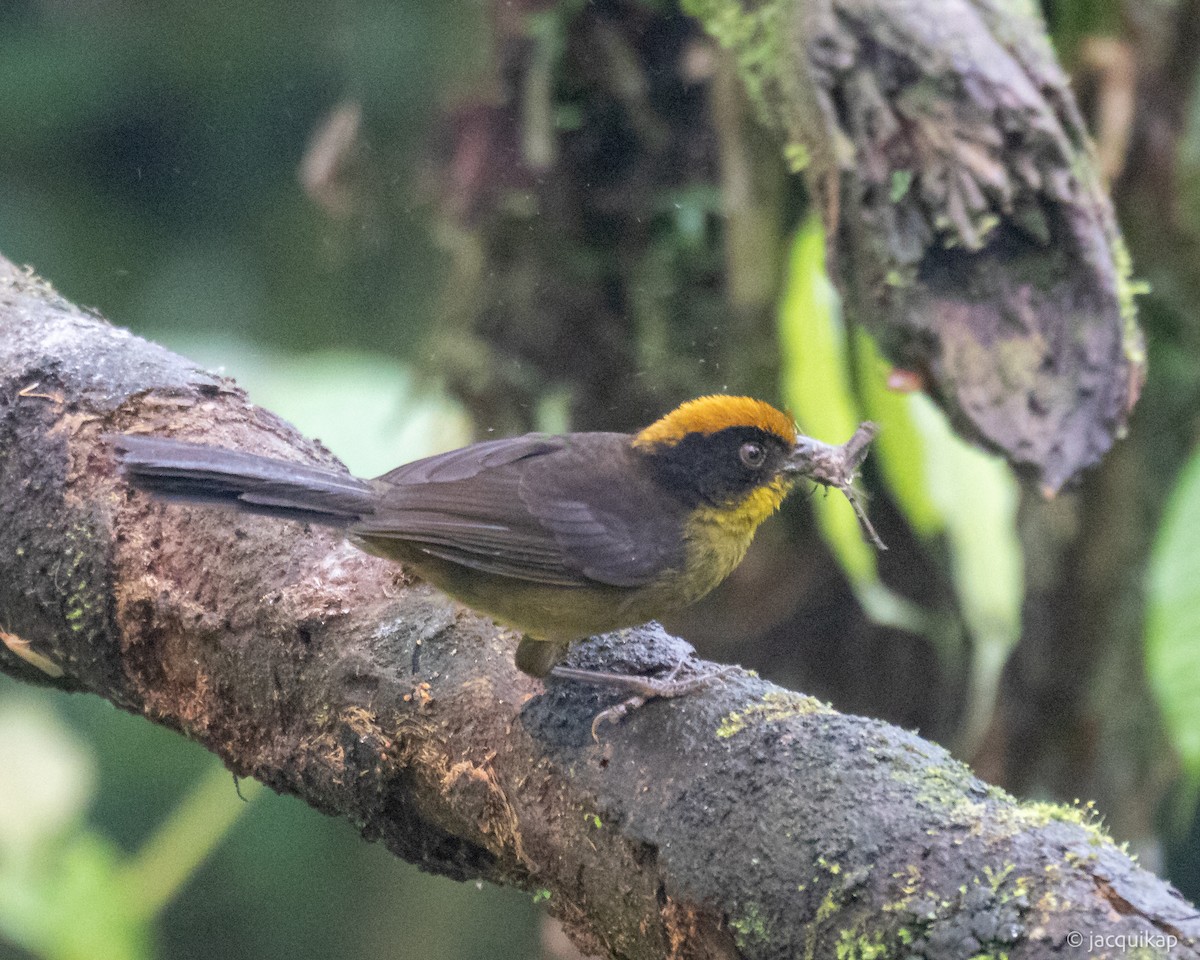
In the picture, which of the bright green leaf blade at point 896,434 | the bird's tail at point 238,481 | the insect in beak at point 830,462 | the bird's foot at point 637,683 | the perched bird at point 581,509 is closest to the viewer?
the bird's foot at point 637,683

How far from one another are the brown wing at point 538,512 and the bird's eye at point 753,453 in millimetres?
185

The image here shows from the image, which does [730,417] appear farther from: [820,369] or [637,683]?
[820,369]

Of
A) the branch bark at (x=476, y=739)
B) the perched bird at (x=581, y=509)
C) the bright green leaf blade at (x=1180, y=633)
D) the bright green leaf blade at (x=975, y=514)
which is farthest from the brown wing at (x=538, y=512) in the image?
the bright green leaf blade at (x=1180, y=633)

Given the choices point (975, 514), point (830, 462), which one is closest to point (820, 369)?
point (975, 514)

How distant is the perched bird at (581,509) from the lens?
2371mm

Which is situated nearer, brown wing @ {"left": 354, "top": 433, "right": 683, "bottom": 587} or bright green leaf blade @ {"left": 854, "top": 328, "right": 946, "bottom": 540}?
brown wing @ {"left": 354, "top": 433, "right": 683, "bottom": 587}

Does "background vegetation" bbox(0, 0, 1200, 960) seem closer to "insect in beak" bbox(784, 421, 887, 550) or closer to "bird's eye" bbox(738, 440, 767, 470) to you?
"insect in beak" bbox(784, 421, 887, 550)

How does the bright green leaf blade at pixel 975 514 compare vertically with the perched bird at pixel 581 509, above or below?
below

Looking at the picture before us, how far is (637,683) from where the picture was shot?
2156mm

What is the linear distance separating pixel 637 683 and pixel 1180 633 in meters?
1.37

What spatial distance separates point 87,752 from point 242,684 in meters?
3.52

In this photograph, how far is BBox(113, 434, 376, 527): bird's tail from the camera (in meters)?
2.19

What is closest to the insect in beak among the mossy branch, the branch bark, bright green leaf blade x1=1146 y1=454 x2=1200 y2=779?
the mossy branch

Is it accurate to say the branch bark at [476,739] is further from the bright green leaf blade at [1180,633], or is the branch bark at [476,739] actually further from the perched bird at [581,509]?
the bright green leaf blade at [1180,633]
